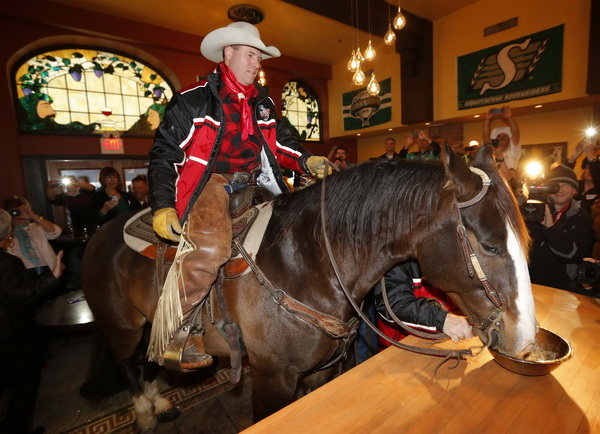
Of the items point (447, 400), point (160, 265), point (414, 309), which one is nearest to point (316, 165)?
point (414, 309)

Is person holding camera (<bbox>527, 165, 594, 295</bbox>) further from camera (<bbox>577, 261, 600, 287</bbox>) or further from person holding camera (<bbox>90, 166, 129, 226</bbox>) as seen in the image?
person holding camera (<bbox>90, 166, 129, 226</bbox>)

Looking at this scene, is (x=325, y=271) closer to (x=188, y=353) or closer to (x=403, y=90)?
(x=188, y=353)

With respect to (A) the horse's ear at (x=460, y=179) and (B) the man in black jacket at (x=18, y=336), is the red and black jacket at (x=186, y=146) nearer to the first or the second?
(A) the horse's ear at (x=460, y=179)

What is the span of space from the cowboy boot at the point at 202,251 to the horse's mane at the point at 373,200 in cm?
34

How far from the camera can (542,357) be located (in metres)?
1.35

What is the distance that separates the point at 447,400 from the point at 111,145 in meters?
9.21

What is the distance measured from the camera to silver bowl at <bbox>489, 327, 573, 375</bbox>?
113 centimetres

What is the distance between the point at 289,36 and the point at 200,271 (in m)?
10.1

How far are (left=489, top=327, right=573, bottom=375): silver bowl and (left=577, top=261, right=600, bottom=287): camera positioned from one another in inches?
28.7

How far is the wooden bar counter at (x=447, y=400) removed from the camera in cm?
100

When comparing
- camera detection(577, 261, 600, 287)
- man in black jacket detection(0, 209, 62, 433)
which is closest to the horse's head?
camera detection(577, 261, 600, 287)

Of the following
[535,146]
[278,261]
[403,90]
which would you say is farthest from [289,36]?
[278,261]

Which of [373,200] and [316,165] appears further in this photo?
[316,165]

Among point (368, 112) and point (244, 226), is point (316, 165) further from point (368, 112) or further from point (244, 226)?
point (368, 112)
